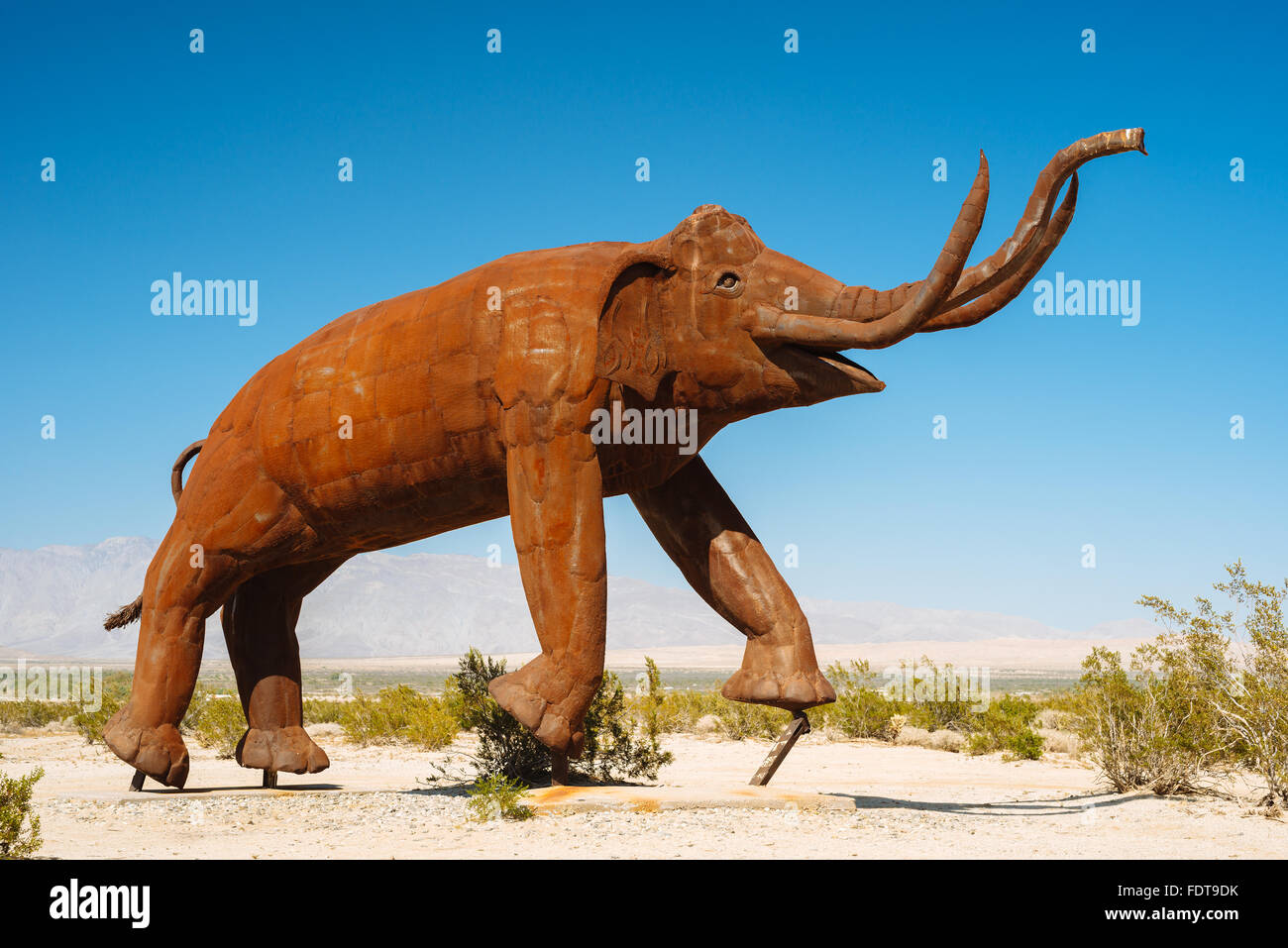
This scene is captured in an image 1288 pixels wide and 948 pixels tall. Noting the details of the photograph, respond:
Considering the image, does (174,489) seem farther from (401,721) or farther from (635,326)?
(401,721)

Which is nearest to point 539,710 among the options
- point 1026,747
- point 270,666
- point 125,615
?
point 270,666

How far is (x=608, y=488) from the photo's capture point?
26.7 feet

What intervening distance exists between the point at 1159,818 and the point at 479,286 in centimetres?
641

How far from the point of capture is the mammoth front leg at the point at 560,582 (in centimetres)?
718

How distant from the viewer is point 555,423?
287 inches

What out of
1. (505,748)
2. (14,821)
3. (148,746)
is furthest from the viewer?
(505,748)

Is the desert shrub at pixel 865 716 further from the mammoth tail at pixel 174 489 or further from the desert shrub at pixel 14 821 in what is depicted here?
the desert shrub at pixel 14 821

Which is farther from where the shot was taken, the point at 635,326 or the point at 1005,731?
the point at 1005,731

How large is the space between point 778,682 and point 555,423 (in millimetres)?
2649

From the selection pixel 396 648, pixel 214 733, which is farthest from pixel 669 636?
pixel 214 733

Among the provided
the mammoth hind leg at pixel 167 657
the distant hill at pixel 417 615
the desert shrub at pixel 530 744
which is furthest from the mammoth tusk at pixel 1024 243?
the distant hill at pixel 417 615

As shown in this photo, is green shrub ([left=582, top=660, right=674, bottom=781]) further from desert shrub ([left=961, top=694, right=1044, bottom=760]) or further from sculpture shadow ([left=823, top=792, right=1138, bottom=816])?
desert shrub ([left=961, top=694, right=1044, bottom=760])

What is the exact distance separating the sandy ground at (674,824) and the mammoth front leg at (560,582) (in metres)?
0.77

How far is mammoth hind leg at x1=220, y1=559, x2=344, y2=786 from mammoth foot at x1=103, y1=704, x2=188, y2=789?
0.90 m
